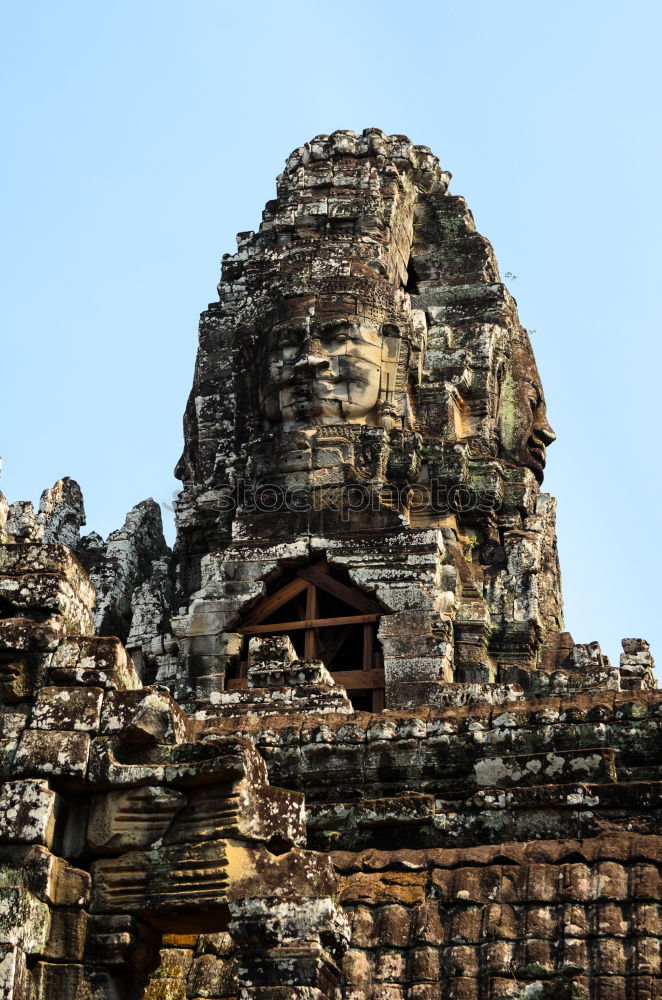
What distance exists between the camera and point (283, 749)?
1773 cm

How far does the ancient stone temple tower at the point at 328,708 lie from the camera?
43.5ft

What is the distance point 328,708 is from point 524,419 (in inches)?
538

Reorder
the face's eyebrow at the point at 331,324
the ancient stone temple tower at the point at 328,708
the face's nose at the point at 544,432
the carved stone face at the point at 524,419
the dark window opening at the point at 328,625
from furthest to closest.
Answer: the face's nose at the point at 544,432 → the carved stone face at the point at 524,419 → the face's eyebrow at the point at 331,324 → the dark window opening at the point at 328,625 → the ancient stone temple tower at the point at 328,708

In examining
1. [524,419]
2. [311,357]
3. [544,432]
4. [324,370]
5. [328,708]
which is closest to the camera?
[328,708]

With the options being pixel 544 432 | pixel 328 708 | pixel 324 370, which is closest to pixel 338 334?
pixel 324 370

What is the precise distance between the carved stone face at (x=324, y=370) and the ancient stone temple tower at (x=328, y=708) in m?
0.05

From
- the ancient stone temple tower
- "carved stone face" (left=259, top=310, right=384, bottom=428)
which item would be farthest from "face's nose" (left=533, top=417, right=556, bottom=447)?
"carved stone face" (left=259, top=310, right=384, bottom=428)

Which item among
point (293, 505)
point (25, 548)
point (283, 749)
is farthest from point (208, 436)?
point (25, 548)

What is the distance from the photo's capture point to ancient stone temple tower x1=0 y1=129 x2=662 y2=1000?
13.2 m

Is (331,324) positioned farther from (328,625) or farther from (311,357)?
(328,625)

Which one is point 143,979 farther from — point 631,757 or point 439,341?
point 439,341

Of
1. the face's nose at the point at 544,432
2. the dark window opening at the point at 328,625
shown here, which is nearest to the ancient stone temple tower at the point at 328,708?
the dark window opening at the point at 328,625

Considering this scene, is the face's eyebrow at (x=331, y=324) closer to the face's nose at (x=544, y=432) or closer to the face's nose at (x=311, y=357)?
the face's nose at (x=311, y=357)

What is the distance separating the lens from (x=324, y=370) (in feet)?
94.7
